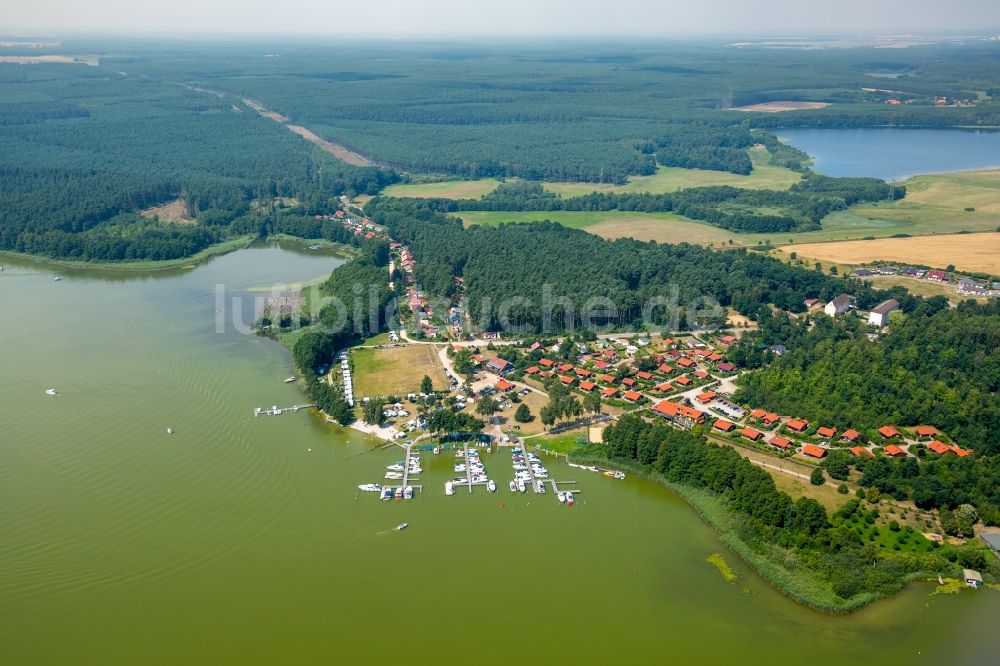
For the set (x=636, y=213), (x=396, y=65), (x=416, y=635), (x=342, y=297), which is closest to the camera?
(x=416, y=635)

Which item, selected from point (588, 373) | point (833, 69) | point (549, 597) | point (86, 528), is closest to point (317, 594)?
point (549, 597)

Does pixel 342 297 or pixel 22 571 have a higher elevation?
pixel 342 297

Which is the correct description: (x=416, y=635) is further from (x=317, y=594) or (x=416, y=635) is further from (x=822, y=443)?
(x=822, y=443)

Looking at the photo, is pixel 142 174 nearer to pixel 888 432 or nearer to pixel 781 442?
pixel 781 442

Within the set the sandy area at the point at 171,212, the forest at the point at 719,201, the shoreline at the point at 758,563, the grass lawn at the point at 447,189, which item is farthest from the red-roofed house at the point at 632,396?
the sandy area at the point at 171,212

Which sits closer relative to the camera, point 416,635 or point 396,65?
point 416,635

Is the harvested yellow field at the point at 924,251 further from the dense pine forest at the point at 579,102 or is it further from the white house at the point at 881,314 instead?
the dense pine forest at the point at 579,102

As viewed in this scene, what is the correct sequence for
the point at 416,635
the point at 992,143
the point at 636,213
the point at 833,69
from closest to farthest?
the point at 416,635
the point at 636,213
the point at 992,143
the point at 833,69
